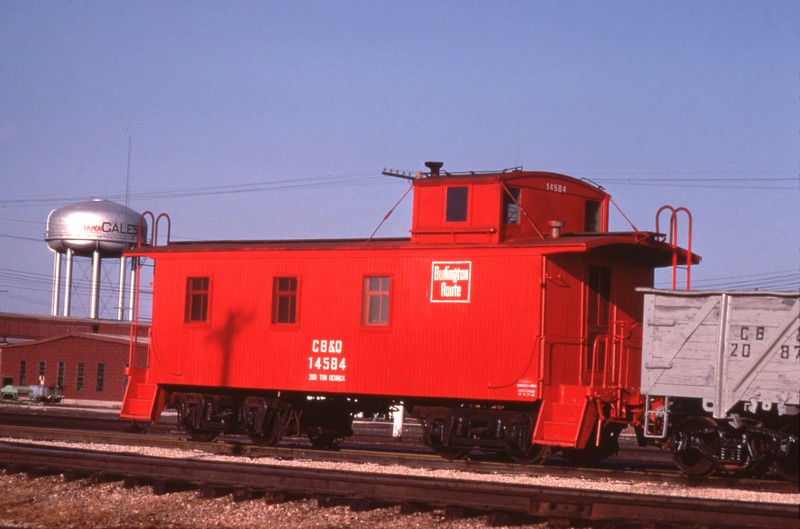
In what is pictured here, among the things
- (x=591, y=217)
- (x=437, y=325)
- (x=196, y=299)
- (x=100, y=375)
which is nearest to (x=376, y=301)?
(x=437, y=325)

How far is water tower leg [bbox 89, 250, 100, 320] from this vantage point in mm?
78938

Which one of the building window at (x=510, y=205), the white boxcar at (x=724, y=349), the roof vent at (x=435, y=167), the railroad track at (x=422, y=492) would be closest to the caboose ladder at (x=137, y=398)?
the railroad track at (x=422, y=492)

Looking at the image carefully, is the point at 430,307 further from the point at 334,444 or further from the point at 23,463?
the point at 23,463

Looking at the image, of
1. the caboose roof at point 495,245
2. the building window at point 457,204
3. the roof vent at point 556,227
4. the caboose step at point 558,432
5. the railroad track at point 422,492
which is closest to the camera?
the railroad track at point 422,492

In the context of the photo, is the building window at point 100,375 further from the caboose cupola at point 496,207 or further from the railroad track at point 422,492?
the railroad track at point 422,492

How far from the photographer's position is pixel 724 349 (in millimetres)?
14906

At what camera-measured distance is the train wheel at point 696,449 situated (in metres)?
15.5

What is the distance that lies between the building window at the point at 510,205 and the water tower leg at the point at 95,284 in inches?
2492

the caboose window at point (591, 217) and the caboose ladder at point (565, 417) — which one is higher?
the caboose window at point (591, 217)

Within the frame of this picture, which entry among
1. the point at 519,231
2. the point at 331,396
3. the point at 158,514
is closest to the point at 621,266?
the point at 519,231

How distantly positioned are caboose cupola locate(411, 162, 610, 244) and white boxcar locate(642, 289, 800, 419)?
4122 mm

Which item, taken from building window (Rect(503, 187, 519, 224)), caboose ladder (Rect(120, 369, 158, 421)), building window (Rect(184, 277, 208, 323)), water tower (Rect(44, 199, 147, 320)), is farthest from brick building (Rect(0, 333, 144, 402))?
building window (Rect(503, 187, 519, 224))

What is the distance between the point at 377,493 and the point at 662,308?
5.61 metres

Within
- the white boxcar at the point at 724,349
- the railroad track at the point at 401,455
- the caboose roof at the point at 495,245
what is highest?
the caboose roof at the point at 495,245
